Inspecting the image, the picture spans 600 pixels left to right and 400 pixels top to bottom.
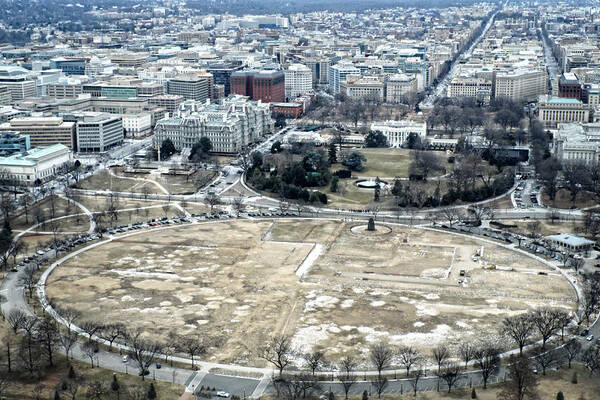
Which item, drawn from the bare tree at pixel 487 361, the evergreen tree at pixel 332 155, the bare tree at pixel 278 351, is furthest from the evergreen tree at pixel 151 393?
the evergreen tree at pixel 332 155

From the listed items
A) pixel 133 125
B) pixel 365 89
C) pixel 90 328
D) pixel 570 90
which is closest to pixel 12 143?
pixel 133 125

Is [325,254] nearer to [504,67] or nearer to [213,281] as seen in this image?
[213,281]

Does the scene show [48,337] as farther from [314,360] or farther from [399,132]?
[399,132]

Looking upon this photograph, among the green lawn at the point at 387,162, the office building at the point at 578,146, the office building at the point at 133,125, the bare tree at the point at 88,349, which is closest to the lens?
the bare tree at the point at 88,349

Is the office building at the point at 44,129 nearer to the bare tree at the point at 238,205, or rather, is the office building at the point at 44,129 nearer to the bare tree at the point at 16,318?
the bare tree at the point at 238,205

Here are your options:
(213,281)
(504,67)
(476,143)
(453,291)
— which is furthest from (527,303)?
(504,67)
